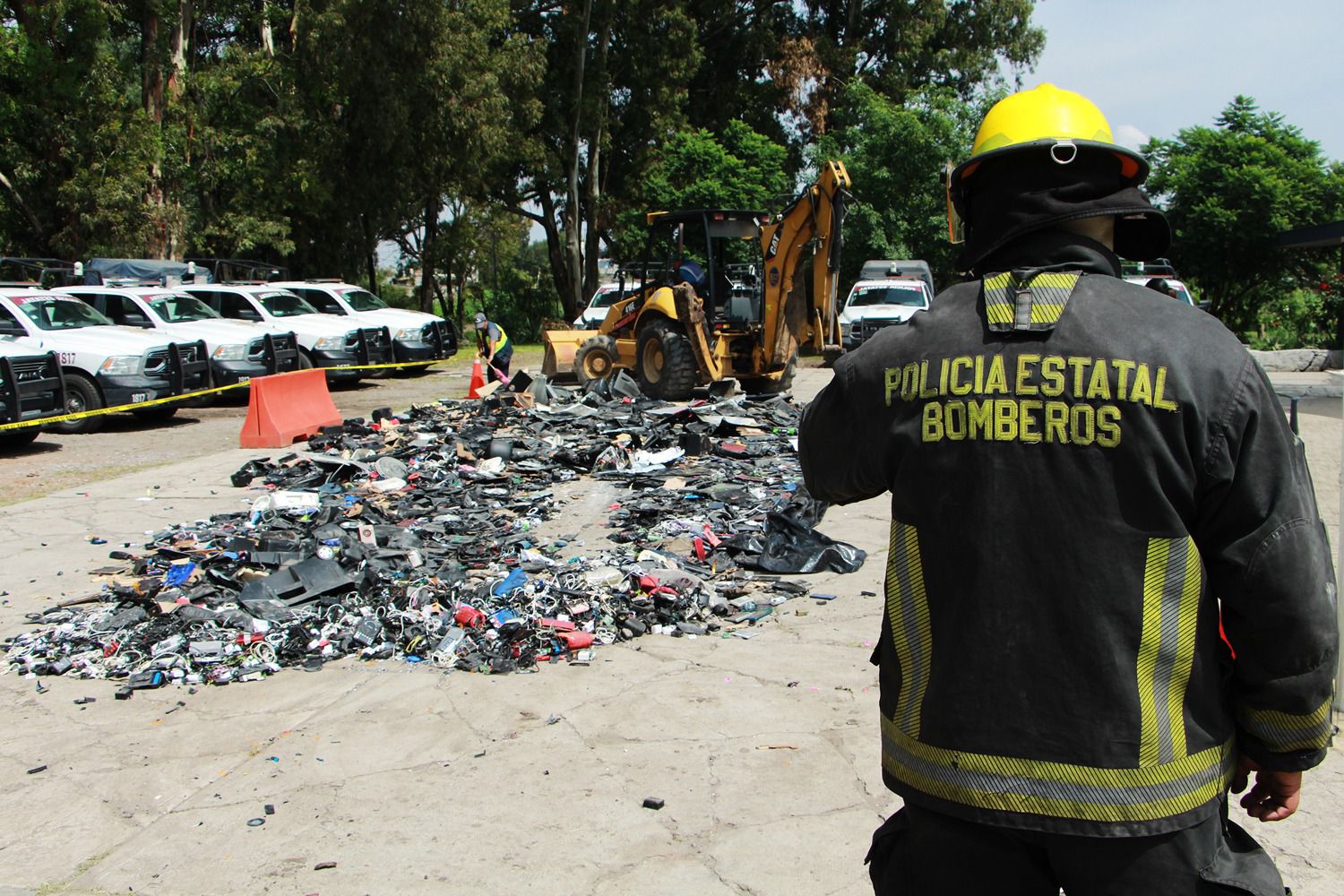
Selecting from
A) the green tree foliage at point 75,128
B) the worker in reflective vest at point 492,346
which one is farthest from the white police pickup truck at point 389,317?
the green tree foliage at point 75,128

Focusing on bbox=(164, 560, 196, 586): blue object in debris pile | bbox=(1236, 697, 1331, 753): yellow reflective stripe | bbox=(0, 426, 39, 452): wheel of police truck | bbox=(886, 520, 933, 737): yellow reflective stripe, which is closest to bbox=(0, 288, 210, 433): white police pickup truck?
bbox=(0, 426, 39, 452): wheel of police truck

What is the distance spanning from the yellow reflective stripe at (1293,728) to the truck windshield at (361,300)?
2227 cm

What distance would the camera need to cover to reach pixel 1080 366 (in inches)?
71.6

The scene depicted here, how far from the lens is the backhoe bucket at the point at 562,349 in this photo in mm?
20125

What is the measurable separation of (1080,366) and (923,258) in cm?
3221

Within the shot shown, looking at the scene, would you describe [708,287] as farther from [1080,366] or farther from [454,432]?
[1080,366]

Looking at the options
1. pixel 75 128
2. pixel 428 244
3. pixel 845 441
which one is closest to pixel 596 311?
pixel 428 244

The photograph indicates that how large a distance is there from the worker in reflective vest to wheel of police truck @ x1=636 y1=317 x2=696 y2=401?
7.61 feet

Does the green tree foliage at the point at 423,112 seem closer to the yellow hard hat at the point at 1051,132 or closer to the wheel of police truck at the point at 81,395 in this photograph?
the wheel of police truck at the point at 81,395

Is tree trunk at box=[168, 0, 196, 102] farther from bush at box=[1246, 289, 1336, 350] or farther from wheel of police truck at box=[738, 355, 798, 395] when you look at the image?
bush at box=[1246, 289, 1336, 350]

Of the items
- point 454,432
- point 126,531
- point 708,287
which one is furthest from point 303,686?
point 708,287

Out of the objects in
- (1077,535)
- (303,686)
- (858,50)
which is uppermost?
(858,50)

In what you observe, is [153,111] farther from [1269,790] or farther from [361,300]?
[1269,790]

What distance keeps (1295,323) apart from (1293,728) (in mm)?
37108
